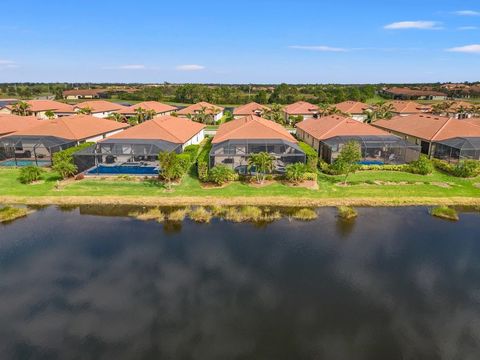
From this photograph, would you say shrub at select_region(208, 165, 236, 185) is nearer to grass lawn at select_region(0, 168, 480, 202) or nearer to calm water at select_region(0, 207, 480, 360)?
grass lawn at select_region(0, 168, 480, 202)

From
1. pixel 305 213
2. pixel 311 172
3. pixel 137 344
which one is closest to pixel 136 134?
pixel 311 172

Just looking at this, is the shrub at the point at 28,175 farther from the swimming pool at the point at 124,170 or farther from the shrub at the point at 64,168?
the swimming pool at the point at 124,170

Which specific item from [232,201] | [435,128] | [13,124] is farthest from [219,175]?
[13,124]

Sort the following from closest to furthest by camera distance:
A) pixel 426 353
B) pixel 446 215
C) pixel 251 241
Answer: pixel 426 353 < pixel 251 241 < pixel 446 215

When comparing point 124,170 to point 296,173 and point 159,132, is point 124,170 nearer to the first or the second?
point 159,132

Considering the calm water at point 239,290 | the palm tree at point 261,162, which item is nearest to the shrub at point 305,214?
the calm water at point 239,290

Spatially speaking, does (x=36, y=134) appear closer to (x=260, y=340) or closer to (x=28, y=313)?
(x=28, y=313)

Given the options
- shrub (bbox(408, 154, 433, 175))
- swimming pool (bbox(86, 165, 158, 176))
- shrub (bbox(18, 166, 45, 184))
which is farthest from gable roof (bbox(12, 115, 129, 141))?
shrub (bbox(408, 154, 433, 175))

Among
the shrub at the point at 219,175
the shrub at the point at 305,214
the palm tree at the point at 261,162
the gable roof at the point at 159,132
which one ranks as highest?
the gable roof at the point at 159,132
